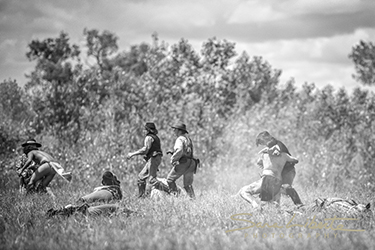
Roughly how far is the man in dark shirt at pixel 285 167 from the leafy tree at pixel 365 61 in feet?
101

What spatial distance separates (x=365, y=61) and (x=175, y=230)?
34.8m

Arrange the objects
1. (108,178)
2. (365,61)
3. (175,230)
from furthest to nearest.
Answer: (365,61)
(108,178)
(175,230)

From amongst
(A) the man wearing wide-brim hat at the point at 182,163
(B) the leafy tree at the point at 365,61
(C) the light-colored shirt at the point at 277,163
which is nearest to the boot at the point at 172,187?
(A) the man wearing wide-brim hat at the point at 182,163

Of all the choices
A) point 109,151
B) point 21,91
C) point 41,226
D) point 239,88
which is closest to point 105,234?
point 41,226

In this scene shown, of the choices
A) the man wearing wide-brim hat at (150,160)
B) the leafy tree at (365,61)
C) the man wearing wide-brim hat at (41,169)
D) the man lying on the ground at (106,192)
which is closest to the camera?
the man lying on the ground at (106,192)

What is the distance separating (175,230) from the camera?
6344 mm

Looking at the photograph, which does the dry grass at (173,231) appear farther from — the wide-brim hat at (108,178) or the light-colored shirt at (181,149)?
the light-colored shirt at (181,149)

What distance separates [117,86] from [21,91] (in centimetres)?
612

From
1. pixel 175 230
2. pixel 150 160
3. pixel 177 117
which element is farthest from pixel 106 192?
pixel 177 117

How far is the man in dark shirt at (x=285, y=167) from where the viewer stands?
819 cm

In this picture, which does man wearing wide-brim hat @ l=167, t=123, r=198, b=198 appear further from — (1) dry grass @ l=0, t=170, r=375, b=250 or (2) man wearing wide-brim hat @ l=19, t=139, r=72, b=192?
(2) man wearing wide-brim hat @ l=19, t=139, r=72, b=192

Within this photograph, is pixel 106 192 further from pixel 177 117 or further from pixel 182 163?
pixel 177 117

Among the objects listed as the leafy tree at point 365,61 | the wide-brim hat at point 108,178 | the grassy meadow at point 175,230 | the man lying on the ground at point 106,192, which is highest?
the leafy tree at point 365,61

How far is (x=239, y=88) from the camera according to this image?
2847cm
